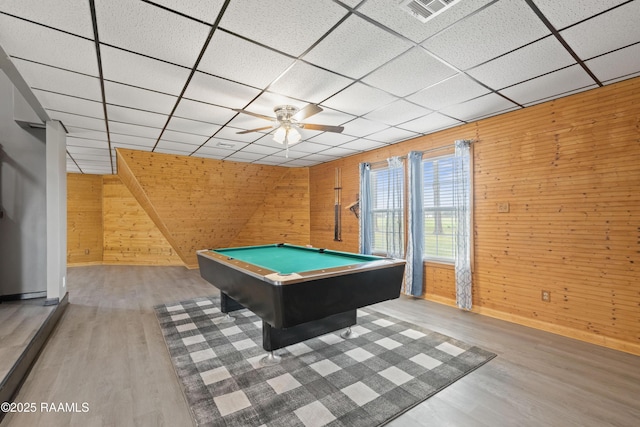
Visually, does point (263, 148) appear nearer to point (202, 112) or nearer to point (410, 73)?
point (202, 112)

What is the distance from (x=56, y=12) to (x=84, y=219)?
794cm

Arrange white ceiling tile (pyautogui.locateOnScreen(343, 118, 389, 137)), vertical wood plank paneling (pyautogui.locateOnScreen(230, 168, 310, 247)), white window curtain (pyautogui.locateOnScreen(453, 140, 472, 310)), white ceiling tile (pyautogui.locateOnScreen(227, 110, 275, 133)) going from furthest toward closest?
1. vertical wood plank paneling (pyautogui.locateOnScreen(230, 168, 310, 247))
2. white window curtain (pyautogui.locateOnScreen(453, 140, 472, 310))
3. white ceiling tile (pyautogui.locateOnScreen(343, 118, 389, 137))
4. white ceiling tile (pyautogui.locateOnScreen(227, 110, 275, 133))

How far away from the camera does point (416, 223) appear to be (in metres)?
4.40

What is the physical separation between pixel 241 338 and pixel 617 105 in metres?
4.40

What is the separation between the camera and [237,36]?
1.93m

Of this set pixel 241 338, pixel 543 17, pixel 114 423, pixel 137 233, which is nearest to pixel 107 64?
pixel 114 423

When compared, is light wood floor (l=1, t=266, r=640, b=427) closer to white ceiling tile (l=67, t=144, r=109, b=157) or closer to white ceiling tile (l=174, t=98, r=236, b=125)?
white ceiling tile (l=174, t=98, r=236, b=125)

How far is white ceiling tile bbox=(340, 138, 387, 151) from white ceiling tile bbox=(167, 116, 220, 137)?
2.14 metres

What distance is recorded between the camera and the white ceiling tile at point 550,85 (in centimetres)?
252

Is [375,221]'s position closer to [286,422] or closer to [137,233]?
[286,422]

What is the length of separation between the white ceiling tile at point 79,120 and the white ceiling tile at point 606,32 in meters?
4.70

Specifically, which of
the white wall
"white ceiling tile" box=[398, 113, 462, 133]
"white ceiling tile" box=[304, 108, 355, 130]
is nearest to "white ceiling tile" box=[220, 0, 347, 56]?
"white ceiling tile" box=[304, 108, 355, 130]

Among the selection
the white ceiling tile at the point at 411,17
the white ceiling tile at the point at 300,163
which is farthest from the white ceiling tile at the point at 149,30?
the white ceiling tile at the point at 300,163

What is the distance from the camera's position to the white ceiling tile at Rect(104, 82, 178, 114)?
2.68 meters
